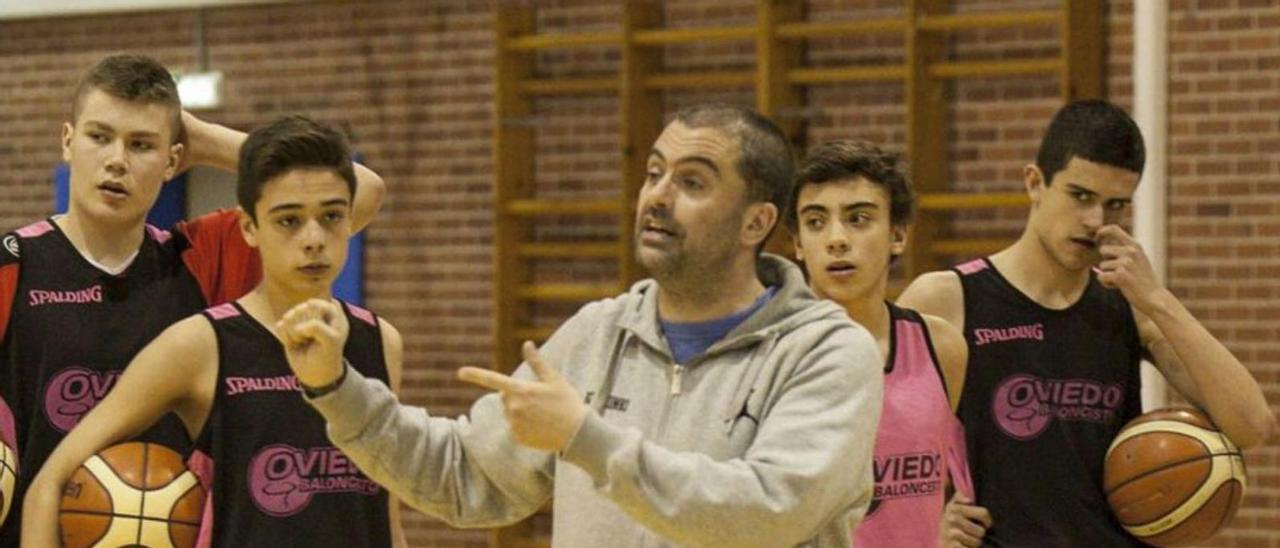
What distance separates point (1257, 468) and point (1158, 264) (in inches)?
37.0

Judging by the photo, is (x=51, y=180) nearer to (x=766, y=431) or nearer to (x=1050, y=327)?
(x=1050, y=327)

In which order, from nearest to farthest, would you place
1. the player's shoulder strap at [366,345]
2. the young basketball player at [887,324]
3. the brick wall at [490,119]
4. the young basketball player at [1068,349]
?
the player's shoulder strap at [366,345]
the young basketball player at [887,324]
the young basketball player at [1068,349]
the brick wall at [490,119]

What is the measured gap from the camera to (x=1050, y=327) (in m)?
4.77

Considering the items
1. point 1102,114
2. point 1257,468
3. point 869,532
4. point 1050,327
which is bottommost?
point 1257,468

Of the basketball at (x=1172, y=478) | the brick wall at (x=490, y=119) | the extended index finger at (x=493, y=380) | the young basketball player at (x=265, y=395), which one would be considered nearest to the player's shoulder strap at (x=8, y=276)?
Answer: the young basketball player at (x=265, y=395)

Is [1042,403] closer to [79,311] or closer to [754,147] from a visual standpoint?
[754,147]

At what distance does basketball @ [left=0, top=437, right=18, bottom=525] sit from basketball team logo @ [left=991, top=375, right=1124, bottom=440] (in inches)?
92.0

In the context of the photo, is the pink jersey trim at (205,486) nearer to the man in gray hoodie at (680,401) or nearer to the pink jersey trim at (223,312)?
the pink jersey trim at (223,312)

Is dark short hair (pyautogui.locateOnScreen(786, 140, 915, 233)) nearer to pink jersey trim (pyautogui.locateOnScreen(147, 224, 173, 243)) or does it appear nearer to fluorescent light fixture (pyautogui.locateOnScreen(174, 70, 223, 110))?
pink jersey trim (pyautogui.locateOnScreen(147, 224, 173, 243))

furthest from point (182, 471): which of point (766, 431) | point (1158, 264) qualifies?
point (1158, 264)

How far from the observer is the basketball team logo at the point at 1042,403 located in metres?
4.68

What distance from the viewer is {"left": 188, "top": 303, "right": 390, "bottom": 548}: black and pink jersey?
3783 millimetres

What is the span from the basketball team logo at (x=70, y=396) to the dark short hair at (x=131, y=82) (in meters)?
0.58

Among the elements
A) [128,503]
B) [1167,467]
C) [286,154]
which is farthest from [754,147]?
[1167,467]
